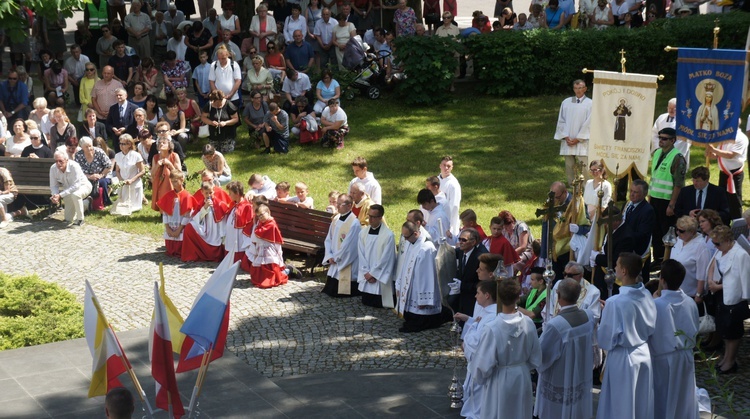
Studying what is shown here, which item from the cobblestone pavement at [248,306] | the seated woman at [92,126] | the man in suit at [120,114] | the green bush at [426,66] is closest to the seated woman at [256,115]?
the man in suit at [120,114]

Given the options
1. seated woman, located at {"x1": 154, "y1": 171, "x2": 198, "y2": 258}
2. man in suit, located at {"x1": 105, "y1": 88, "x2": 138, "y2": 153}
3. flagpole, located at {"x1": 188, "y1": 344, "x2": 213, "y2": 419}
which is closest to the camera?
flagpole, located at {"x1": 188, "y1": 344, "x2": 213, "y2": 419}

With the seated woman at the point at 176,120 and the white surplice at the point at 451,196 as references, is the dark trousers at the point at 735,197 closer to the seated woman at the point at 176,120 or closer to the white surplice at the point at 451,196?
the white surplice at the point at 451,196

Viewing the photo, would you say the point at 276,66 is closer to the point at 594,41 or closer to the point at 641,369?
the point at 594,41

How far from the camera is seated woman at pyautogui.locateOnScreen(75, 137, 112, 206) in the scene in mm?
18141

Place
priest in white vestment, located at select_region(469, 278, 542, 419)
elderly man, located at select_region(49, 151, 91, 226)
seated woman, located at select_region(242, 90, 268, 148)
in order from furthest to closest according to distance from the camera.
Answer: seated woman, located at select_region(242, 90, 268, 148), elderly man, located at select_region(49, 151, 91, 226), priest in white vestment, located at select_region(469, 278, 542, 419)

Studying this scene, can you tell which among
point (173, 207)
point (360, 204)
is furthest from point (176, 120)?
point (360, 204)

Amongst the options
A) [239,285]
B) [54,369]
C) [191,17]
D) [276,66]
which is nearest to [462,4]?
[191,17]

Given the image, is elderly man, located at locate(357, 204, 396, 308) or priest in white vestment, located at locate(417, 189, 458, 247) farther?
priest in white vestment, located at locate(417, 189, 458, 247)

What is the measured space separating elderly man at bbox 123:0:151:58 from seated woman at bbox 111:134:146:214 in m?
6.08

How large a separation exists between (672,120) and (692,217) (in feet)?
15.3

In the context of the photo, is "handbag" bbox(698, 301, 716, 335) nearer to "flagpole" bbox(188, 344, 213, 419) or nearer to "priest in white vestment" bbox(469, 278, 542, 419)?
"priest in white vestment" bbox(469, 278, 542, 419)

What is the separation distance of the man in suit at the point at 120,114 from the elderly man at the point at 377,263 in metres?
7.51

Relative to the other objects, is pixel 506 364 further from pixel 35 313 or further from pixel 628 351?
pixel 35 313

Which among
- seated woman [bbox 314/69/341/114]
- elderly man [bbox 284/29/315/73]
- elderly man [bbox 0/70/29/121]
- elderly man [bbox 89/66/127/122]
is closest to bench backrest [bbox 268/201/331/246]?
seated woman [bbox 314/69/341/114]
